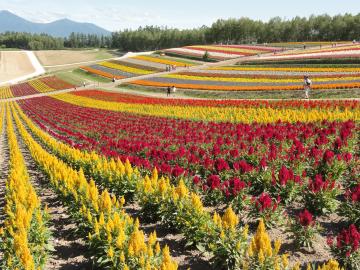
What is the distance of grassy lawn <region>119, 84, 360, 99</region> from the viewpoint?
2906cm

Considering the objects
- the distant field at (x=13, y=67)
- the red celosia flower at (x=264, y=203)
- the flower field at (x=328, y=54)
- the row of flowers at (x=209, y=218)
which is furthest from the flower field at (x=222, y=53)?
the red celosia flower at (x=264, y=203)

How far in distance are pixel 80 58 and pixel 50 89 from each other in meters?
71.2

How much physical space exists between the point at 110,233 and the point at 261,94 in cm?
3231

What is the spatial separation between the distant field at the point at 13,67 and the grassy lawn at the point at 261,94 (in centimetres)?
6165

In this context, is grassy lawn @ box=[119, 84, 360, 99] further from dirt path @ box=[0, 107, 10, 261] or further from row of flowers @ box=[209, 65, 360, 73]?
dirt path @ box=[0, 107, 10, 261]

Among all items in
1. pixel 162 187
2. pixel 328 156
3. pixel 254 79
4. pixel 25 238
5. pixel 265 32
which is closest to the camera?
pixel 25 238

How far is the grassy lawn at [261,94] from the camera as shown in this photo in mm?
29062

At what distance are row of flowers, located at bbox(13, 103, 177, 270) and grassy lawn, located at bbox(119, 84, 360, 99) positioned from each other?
24593 millimetres

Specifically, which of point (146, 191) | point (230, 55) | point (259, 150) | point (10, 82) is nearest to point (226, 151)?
point (259, 150)

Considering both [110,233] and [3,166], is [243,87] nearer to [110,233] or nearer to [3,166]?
[3,166]

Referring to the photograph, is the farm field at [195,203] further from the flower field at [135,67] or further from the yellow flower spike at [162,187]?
the flower field at [135,67]

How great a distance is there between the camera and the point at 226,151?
1303cm

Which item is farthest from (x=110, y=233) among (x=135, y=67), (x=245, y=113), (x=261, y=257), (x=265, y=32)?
(x=265, y=32)

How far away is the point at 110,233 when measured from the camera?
7074 mm
